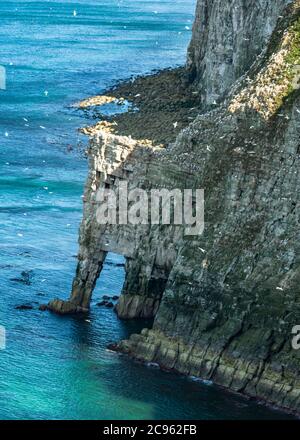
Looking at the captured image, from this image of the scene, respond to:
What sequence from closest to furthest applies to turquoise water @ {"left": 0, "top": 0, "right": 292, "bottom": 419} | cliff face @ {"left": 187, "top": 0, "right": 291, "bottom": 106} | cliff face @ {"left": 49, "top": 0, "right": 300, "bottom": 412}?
turquoise water @ {"left": 0, "top": 0, "right": 292, "bottom": 419} < cliff face @ {"left": 49, "top": 0, "right": 300, "bottom": 412} < cliff face @ {"left": 187, "top": 0, "right": 291, "bottom": 106}

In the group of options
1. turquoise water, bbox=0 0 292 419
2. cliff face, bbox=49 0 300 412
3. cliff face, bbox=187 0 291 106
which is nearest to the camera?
turquoise water, bbox=0 0 292 419

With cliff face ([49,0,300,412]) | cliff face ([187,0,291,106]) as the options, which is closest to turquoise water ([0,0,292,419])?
cliff face ([49,0,300,412])

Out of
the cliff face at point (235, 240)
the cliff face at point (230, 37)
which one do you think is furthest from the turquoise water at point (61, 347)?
the cliff face at point (230, 37)

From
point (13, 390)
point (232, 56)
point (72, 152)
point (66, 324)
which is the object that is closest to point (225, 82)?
point (232, 56)

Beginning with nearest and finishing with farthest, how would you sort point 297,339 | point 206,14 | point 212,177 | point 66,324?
point 297,339 → point 212,177 → point 66,324 → point 206,14

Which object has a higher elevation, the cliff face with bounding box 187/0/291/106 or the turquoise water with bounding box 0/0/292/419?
the cliff face with bounding box 187/0/291/106

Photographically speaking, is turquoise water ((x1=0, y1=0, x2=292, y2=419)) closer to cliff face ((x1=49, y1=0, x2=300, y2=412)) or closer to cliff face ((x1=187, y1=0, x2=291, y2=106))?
cliff face ((x1=49, y1=0, x2=300, y2=412))

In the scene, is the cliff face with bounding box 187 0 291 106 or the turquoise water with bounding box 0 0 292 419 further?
the cliff face with bounding box 187 0 291 106

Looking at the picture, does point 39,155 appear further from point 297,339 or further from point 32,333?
point 297,339
